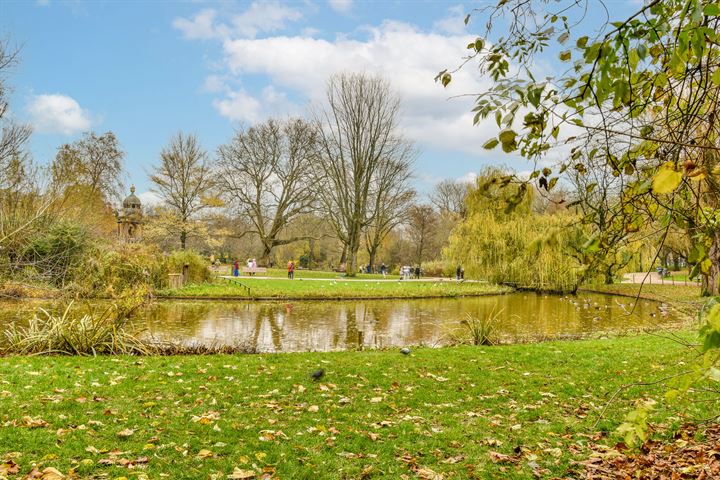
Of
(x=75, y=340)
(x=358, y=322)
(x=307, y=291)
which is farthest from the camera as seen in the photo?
(x=307, y=291)

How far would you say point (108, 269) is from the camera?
64.3 ft

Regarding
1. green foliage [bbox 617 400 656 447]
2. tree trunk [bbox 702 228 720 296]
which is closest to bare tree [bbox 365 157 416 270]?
tree trunk [bbox 702 228 720 296]

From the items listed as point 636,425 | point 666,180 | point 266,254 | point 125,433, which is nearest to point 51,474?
point 125,433

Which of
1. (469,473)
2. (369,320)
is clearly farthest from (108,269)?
(469,473)

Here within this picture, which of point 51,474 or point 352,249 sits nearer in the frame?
point 51,474

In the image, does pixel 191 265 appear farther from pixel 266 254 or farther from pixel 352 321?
pixel 266 254

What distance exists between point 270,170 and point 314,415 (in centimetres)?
3572

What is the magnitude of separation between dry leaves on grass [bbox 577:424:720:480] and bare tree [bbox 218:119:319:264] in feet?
115

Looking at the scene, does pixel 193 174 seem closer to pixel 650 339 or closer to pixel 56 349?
pixel 56 349

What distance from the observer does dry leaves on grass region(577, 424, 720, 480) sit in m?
3.33

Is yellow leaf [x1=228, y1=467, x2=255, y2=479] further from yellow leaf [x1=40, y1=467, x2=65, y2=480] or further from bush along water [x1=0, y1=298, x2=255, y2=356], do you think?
bush along water [x1=0, y1=298, x2=255, y2=356]

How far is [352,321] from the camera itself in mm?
15578

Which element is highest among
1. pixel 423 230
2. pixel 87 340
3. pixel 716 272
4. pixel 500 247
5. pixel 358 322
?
pixel 423 230

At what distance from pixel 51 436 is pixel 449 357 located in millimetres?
6124
